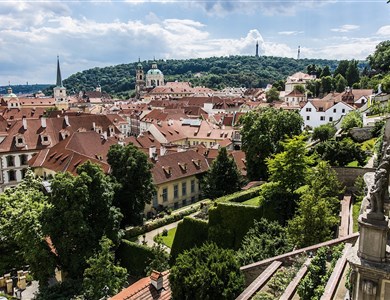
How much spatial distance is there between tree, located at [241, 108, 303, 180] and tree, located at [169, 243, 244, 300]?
943 inches

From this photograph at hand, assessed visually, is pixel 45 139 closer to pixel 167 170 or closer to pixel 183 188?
pixel 167 170

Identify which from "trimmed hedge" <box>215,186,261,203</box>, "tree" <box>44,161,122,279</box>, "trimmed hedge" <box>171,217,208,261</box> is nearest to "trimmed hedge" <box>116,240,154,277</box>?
"trimmed hedge" <box>171,217,208,261</box>

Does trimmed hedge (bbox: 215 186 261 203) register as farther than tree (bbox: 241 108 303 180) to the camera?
No

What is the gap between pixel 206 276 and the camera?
566 inches

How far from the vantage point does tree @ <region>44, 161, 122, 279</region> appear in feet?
78.8

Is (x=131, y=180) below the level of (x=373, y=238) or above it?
below

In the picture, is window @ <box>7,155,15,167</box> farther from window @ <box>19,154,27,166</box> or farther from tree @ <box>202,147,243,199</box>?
tree @ <box>202,147,243,199</box>

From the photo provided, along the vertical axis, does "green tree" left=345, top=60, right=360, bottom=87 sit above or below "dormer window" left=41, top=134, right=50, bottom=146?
above

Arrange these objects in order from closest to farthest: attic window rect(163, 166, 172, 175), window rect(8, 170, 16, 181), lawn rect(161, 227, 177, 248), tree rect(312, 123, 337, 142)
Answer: lawn rect(161, 227, 177, 248)
attic window rect(163, 166, 172, 175)
tree rect(312, 123, 337, 142)
window rect(8, 170, 16, 181)

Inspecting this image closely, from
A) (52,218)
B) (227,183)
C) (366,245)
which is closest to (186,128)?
(227,183)

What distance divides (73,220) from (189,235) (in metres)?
8.17

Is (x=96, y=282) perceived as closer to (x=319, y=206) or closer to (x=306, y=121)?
(x=319, y=206)

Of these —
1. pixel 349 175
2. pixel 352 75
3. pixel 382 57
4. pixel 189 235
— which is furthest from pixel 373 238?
pixel 352 75

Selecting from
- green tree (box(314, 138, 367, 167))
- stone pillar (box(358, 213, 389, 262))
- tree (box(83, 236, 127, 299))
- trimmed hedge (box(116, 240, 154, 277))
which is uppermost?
stone pillar (box(358, 213, 389, 262))
